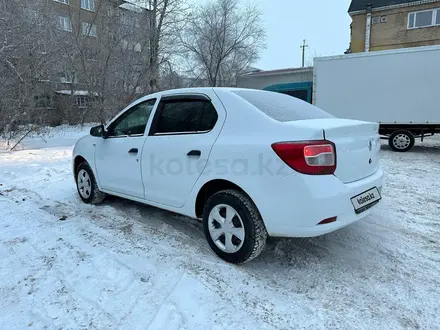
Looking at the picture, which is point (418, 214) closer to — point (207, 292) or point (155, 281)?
point (207, 292)

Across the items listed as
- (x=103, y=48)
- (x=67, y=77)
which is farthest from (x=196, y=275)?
(x=67, y=77)

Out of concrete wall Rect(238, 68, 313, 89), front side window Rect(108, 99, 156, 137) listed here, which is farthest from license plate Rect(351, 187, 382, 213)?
concrete wall Rect(238, 68, 313, 89)

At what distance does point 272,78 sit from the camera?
28000 millimetres

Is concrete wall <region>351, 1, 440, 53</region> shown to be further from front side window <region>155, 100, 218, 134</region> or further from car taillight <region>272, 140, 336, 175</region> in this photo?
car taillight <region>272, 140, 336, 175</region>

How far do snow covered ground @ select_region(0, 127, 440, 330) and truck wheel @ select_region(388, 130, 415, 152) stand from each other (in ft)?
20.2

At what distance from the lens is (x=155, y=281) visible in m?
2.63

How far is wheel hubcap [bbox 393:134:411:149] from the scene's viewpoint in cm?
967

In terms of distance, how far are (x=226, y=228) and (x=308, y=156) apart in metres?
1.06

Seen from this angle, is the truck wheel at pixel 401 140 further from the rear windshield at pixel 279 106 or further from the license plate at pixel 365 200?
the license plate at pixel 365 200

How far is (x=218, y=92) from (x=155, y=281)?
1936 millimetres

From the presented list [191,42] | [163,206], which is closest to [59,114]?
[191,42]

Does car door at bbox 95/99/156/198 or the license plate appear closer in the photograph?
the license plate

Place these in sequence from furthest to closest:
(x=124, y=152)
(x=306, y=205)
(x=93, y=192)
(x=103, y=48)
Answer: (x=103, y=48) → (x=93, y=192) → (x=124, y=152) → (x=306, y=205)

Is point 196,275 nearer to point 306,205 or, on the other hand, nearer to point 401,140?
point 306,205
